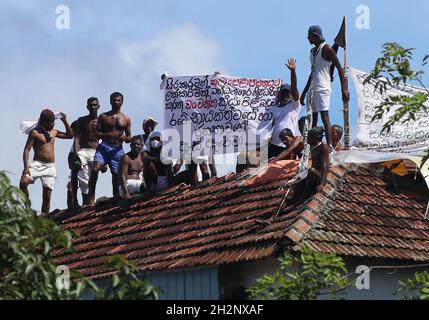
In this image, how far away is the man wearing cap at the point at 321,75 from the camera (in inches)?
800

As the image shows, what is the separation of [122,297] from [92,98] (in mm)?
11172

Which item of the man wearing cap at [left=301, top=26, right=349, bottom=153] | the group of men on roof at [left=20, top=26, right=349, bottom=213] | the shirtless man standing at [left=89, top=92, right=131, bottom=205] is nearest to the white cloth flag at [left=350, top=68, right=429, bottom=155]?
the group of men on roof at [left=20, top=26, right=349, bottom=213]

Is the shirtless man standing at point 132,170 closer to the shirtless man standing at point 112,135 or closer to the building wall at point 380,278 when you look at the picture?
the shirtless man standing at point 112,135

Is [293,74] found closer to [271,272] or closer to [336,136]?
[336,136]

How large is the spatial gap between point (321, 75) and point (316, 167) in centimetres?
189

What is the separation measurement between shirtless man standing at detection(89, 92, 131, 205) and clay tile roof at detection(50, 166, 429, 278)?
0.69m

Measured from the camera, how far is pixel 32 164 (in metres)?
23.0

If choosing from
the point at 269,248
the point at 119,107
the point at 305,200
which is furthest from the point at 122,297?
the point at 119,107

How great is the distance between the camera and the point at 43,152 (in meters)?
23.2

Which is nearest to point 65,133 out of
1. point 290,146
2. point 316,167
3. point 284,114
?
point 284,114

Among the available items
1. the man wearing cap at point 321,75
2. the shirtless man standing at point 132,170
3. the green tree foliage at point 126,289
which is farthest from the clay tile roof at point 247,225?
the green tree foliage at point 126,289

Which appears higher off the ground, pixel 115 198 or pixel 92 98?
pixel 92 98
